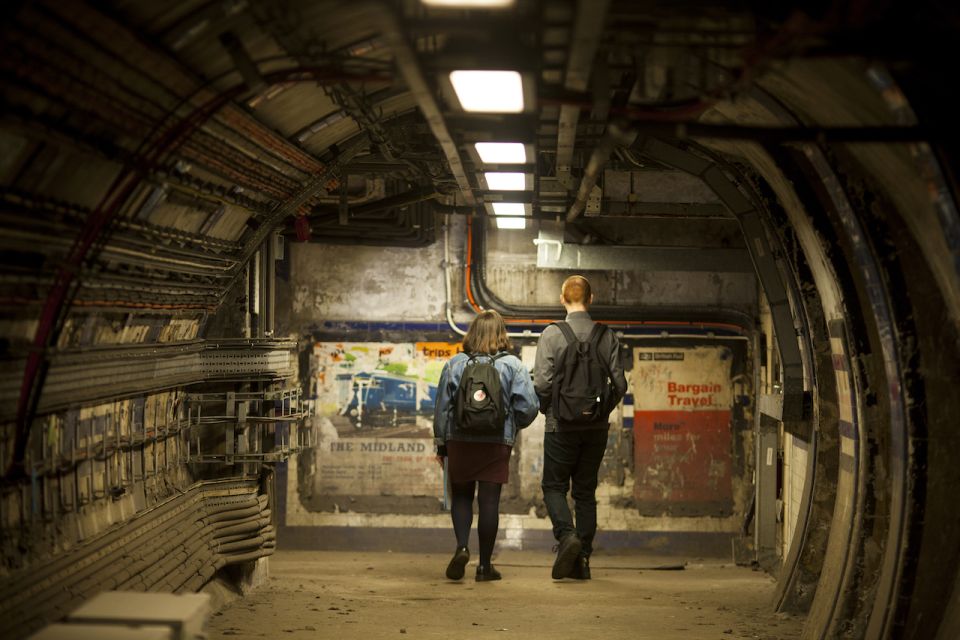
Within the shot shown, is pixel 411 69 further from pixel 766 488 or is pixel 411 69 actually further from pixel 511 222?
pixel 766 488

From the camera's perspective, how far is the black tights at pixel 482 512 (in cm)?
635

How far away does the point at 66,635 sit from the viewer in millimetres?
3070

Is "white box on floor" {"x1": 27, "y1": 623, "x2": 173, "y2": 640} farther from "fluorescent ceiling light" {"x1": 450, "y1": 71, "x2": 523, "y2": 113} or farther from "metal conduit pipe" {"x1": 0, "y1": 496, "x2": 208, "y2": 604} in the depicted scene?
"fluorescent ceiling light" {"x1": 450, "y1": 71, "x2": 523, "y2": 113}

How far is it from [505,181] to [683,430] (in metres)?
3.40

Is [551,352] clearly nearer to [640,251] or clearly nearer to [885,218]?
[640,251]

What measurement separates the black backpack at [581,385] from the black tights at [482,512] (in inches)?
26.2

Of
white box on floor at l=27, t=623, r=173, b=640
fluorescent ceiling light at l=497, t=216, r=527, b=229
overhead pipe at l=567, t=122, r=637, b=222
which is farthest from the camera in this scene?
fluorescent ceiling light at l=497, t=216, r=527, b=229

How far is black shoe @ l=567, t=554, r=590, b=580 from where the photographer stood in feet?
21.1

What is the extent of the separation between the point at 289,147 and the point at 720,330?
468 cm

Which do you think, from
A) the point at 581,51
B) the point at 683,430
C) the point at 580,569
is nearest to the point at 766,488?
the point at 683,430

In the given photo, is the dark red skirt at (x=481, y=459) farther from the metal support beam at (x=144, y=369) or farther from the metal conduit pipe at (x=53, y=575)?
the metal conduit pipe at (x=53, y=575)

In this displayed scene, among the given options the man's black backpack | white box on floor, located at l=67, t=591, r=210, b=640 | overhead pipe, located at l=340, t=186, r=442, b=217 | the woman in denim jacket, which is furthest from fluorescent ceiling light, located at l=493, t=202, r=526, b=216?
white box on floor, located at l=67, t=591, r=210, b=640

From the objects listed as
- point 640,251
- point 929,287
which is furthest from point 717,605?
point 640,251

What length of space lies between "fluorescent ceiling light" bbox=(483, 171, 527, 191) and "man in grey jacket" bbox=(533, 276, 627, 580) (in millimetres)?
724
